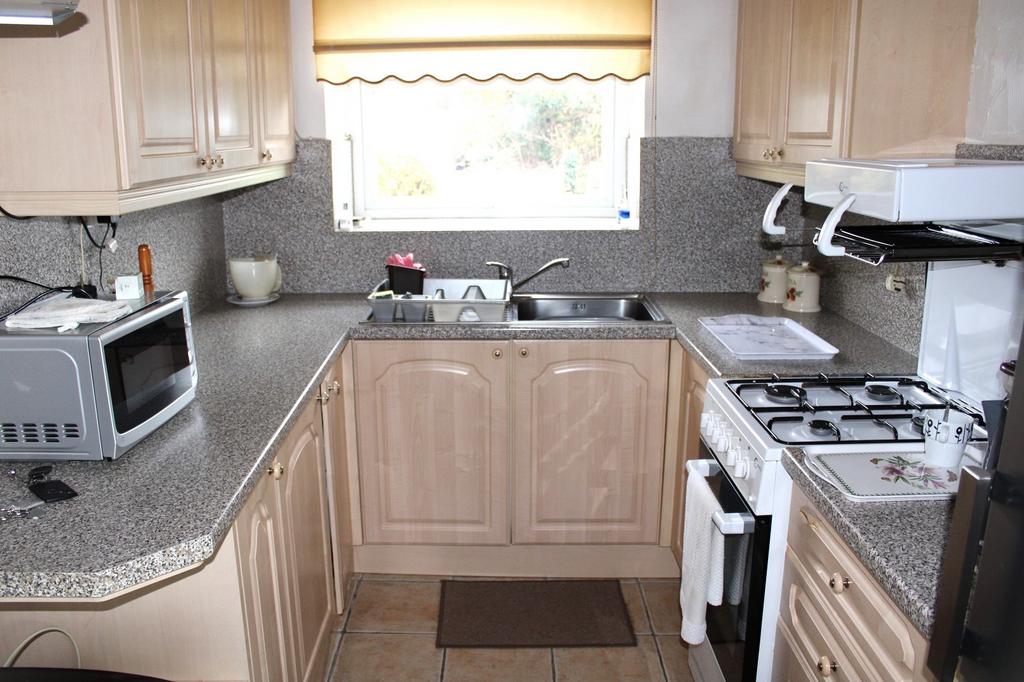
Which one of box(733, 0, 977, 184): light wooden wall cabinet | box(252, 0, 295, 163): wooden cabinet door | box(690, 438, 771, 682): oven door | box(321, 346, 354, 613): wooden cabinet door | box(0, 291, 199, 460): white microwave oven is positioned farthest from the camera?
box(252, 0, 295, 163): wooden cabinet door

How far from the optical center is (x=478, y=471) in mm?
2881

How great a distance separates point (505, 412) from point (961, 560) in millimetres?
1890

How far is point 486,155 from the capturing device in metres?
3.39

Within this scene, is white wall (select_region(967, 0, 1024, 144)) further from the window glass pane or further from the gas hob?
the window glass pane

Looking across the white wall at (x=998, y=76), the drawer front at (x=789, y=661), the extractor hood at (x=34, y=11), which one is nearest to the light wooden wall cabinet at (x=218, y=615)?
the extractor hood at (x=34, y=11)

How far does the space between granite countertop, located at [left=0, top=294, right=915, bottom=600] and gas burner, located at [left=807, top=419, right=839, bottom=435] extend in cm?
40

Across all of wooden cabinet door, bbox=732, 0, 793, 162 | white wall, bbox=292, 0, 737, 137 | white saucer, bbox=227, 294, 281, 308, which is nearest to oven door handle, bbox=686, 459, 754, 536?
wooden cabinet door, bbox=732, 0, 793, 162

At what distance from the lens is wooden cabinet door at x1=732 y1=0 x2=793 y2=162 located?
2.68 m

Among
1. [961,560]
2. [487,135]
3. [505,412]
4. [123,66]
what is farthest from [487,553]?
[961,560]

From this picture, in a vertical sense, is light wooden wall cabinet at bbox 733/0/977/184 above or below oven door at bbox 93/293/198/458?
above

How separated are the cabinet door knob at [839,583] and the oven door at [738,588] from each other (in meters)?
0.28

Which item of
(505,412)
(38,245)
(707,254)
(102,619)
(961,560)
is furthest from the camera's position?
(707,254)

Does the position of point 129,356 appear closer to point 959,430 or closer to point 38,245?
point 38,245

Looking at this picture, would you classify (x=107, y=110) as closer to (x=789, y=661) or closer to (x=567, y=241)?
(x=789, y=661)
